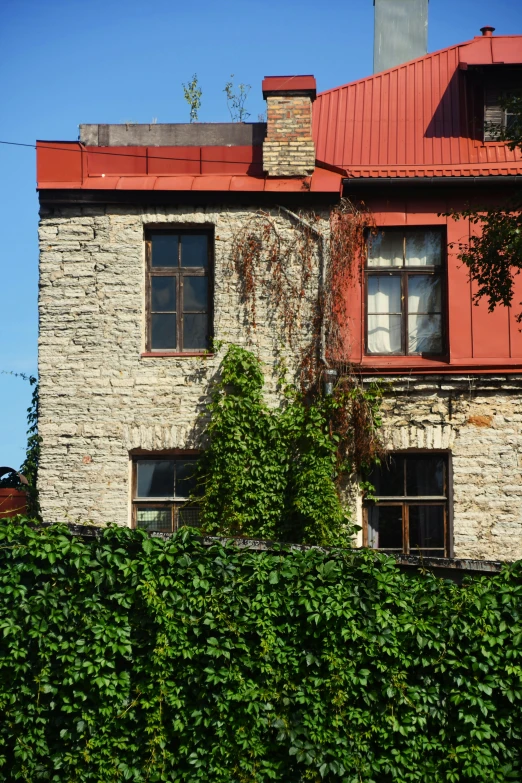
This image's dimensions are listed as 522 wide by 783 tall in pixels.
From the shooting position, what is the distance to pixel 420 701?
798 cm

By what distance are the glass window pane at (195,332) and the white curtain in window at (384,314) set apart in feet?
7.17

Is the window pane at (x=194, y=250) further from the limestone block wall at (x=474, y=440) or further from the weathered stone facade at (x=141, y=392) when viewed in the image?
the limestone block wall at (x=474, y=440)

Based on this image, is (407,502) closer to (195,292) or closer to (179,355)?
(179,355)

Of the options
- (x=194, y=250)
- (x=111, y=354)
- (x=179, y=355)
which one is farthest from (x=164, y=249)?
(x=111, y=354)

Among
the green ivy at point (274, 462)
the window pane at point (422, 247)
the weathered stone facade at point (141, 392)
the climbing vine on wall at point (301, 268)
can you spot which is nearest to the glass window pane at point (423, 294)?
the window pane at point (422, 247)

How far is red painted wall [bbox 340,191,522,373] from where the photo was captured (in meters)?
12.7

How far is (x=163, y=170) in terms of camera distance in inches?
521

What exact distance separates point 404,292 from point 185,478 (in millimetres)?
3787

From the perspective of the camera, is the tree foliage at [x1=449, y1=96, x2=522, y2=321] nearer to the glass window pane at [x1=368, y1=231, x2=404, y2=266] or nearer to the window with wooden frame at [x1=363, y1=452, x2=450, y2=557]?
the glass window pane at [x1=368, y1=231, x2=404, y2=266]

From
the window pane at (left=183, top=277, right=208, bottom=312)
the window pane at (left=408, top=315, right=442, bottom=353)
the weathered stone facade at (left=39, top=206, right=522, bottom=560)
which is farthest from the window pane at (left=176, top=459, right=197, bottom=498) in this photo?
the window pane at (left=408, top=315, right=442, bottom=353)

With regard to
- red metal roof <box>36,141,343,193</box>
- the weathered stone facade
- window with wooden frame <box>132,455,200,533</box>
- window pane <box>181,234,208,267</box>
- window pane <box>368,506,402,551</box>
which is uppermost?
red metal roof <box>36,141,343,193</box>

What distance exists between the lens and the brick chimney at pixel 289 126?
42.9 ft

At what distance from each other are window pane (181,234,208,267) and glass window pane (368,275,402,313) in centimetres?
223

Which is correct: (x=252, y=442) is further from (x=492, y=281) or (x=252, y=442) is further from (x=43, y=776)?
(x=43, y=776)
